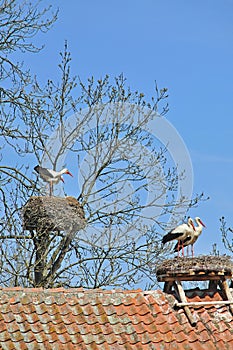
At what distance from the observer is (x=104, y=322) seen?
12117 mm

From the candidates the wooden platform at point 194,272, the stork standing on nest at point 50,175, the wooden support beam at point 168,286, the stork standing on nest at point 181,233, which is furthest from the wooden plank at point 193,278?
the stork standing on nest at point 50,175

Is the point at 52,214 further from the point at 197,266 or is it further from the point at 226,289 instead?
the point at 226,289

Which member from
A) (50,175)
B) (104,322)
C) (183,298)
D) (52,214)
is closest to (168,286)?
(183,298)

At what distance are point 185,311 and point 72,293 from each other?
1.73 metres

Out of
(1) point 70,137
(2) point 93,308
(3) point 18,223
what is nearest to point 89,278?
(3) point 18,223

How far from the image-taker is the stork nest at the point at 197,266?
1288 centimetres

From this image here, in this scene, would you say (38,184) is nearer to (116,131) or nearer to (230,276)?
(116,131)

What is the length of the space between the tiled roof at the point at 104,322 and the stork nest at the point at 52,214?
407 cm

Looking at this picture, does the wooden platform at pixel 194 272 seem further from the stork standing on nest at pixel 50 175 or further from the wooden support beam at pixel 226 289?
the stork standing on nest at pixel 50 175

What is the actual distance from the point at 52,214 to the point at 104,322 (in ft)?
15.7

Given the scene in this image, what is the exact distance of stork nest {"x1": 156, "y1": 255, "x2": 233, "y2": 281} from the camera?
12883 millimetres

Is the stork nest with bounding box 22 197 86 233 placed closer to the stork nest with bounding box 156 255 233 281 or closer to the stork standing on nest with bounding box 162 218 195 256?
the stork standing on nest with bounding box 162 218 195 256

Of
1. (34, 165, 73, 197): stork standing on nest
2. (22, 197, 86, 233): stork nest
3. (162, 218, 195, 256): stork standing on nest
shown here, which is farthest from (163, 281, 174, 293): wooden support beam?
(34, 165, 73, 197): stork standing on nest

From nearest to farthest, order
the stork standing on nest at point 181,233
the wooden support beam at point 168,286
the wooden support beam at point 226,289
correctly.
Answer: the wooden support beam at point 226,289 < the wooden support beam at point 168,286 < the stork standing on nest at point 181,233
